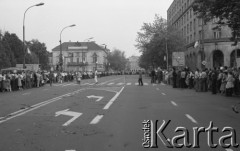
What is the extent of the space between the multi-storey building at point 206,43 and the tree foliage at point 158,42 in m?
3.25

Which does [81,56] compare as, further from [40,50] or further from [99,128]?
[99,128]

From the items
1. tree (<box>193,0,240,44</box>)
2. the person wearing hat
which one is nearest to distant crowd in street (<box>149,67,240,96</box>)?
the person wearing hat

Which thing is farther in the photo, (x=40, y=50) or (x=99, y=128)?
(x=40, y=50)

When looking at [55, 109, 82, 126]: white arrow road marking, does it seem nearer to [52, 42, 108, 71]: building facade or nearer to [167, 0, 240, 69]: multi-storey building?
[167, 0, 240, 69]: multi-storey building

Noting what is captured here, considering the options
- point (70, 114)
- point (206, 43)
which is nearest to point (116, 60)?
point (206, 43)

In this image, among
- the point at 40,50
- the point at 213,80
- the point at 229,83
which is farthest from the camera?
the point at 40,50

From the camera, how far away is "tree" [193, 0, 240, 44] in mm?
16031

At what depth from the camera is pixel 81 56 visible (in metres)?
143

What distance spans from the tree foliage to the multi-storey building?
3251 mm

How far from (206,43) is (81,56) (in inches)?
3329

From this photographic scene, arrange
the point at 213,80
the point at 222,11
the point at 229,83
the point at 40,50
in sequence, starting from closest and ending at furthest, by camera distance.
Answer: the point at 222,11, the point at 229,83, the point at 213,80, the point at 40,50

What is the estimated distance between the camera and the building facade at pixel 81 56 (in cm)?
14175

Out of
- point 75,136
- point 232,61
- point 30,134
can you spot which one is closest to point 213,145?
point 75,136

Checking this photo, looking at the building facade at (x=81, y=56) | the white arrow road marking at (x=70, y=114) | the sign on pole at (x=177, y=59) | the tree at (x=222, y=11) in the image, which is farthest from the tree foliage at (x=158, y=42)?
the building facade at (x=81, y=56)
